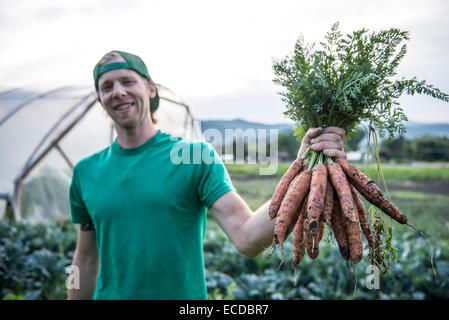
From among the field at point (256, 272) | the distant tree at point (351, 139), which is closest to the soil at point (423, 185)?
the field at point (256, 272)

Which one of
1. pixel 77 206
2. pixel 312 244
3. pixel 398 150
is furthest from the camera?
pixel 398 150

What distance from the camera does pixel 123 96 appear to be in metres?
1.95

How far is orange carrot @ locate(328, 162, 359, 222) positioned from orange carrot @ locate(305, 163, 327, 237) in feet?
0.15

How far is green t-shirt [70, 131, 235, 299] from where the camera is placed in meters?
1.91

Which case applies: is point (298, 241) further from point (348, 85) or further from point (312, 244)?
point (348, 85)

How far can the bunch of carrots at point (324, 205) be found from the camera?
144 centimetres

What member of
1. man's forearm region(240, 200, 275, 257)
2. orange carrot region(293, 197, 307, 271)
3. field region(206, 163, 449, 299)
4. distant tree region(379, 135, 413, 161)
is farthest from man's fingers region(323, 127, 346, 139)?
distant tree region(379, 135, 413, 161)

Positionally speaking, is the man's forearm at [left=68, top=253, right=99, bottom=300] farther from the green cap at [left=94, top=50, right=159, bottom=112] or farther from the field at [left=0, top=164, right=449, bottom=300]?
the field at [left=0, top=164, right=449, bottom=300]

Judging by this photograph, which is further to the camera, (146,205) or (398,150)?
(398,150)

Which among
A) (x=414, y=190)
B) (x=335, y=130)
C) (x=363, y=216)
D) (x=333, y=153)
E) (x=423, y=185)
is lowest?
(x=414, y=190)

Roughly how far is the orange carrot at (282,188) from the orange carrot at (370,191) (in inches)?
7.4

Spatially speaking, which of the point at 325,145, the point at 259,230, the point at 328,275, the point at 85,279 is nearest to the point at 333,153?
the point at 325,145

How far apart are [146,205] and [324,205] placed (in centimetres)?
100

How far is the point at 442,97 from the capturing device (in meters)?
1.44
